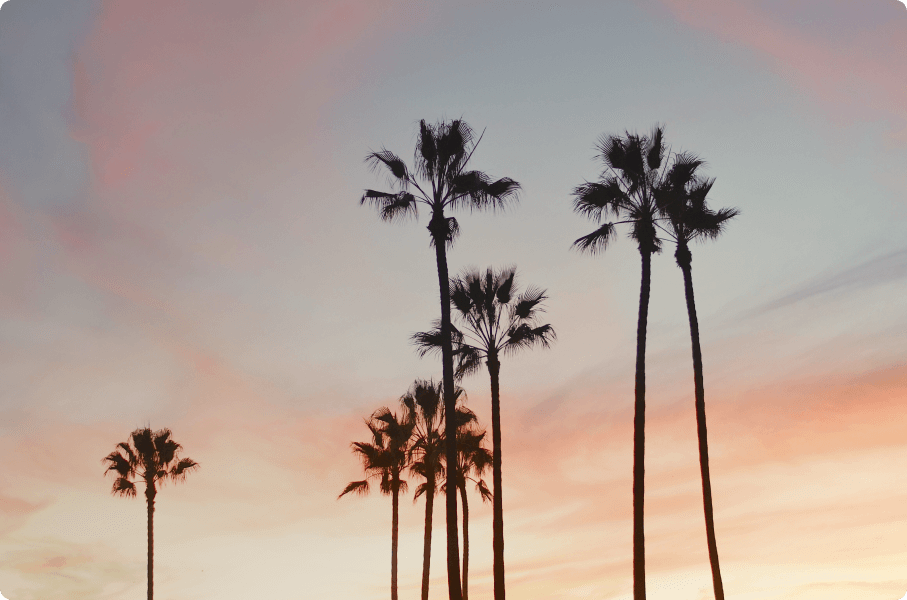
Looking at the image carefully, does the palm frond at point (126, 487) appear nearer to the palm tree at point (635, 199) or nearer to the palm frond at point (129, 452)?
the palm frond at point (129, 452)

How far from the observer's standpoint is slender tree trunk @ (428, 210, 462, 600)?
26.8m

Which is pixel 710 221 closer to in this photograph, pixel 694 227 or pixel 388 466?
pixel 694 227

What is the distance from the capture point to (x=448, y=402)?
1093 inches

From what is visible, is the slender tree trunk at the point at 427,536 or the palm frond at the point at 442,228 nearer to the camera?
the palm frond at the point at 442,228

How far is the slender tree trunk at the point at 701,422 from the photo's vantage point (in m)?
28.2

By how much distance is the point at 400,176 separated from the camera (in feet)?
99.1

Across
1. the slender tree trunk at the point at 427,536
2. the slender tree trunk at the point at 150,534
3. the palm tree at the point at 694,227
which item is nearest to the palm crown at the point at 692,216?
the palm tree at the point at 694,227

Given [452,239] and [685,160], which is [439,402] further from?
[685,160]

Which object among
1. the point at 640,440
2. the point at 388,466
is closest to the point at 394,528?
the point at 388,466

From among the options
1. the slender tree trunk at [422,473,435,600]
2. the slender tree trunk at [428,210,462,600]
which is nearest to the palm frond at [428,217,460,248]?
the slender tree trunk at [428,210,462,600]

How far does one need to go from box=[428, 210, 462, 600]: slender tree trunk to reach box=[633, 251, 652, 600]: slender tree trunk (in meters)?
5.75

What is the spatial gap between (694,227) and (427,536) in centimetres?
2349

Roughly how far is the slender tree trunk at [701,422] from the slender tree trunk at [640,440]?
304 cm

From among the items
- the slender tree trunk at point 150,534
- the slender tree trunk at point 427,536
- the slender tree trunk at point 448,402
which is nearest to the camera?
the slender tree trunk at point 448,402
